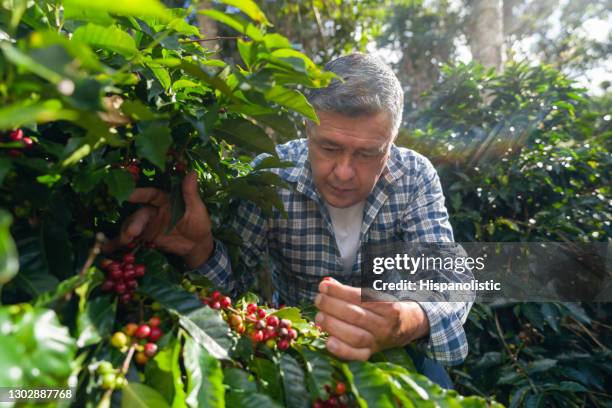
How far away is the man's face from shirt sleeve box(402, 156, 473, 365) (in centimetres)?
25

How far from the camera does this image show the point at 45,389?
0.56m

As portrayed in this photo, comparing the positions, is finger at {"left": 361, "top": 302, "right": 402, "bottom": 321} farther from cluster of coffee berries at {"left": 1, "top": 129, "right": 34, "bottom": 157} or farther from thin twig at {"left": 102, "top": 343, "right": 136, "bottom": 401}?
cluster of coffee berries at {"left": 1, "top": 129, "right": 34, "bottom": 157}

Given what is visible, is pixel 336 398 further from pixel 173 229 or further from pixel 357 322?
pixel 173 229

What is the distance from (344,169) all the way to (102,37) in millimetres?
996

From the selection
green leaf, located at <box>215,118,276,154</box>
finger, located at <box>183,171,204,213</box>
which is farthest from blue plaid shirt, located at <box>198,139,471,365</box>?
green leaf, located at <box>215,118,276,154</box>

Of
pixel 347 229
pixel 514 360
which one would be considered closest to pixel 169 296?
pixel 347 229

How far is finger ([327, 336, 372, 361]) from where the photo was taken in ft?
2.95

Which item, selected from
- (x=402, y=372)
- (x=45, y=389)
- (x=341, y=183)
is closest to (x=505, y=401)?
(x=341, y=183)

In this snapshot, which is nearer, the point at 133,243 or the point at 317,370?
the point at 317,370

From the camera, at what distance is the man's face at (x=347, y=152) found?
1630 millimetres

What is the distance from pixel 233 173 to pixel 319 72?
578 mm

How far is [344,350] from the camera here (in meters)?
0.90

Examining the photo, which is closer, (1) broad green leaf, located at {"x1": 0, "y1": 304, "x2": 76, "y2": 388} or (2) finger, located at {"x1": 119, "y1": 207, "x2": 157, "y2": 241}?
(1) broad green leaf, located at {"x1": 0, "y1": 304, "x2": 76, "y2": 388}

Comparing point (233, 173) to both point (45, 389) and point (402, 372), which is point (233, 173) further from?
point (45, 389)
